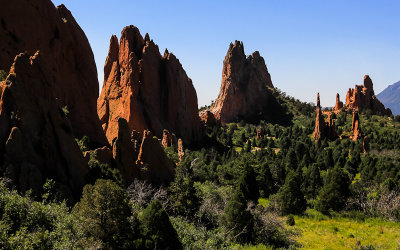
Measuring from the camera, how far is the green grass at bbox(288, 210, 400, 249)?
28.3 m

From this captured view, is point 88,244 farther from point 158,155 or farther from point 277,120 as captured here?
A: point 277,120

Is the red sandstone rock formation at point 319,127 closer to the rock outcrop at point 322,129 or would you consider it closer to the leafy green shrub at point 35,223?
the rock outcrop at point 322,129

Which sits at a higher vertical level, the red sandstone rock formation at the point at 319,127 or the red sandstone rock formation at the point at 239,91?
the red sandstone rock formation at the point at 239,91

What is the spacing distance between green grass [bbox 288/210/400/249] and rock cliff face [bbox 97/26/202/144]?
3540cm

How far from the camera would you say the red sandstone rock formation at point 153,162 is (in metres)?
31.3

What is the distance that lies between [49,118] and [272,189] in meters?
39.0

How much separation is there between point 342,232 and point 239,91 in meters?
105

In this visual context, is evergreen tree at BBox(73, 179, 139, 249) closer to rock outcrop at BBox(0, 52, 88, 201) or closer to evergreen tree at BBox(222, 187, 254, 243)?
rock outcrop at BBox(0, 52, 88, 201)

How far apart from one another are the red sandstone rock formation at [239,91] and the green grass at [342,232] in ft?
306

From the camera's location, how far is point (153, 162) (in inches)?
1268

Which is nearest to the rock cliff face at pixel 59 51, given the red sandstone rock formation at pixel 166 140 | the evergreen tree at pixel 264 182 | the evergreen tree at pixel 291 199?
the red sandstone rock formation at pixel 166 140

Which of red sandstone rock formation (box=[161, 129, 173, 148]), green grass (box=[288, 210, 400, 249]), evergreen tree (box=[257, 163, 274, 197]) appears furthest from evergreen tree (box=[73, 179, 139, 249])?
red sandstone rock formation (box=[161, 129, 173, 148])

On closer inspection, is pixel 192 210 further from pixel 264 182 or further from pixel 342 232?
pixel 264 182

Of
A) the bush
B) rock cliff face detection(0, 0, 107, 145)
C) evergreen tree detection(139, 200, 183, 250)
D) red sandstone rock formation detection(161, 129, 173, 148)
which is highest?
rock cliff face detection(0, 0, 107, 145)
